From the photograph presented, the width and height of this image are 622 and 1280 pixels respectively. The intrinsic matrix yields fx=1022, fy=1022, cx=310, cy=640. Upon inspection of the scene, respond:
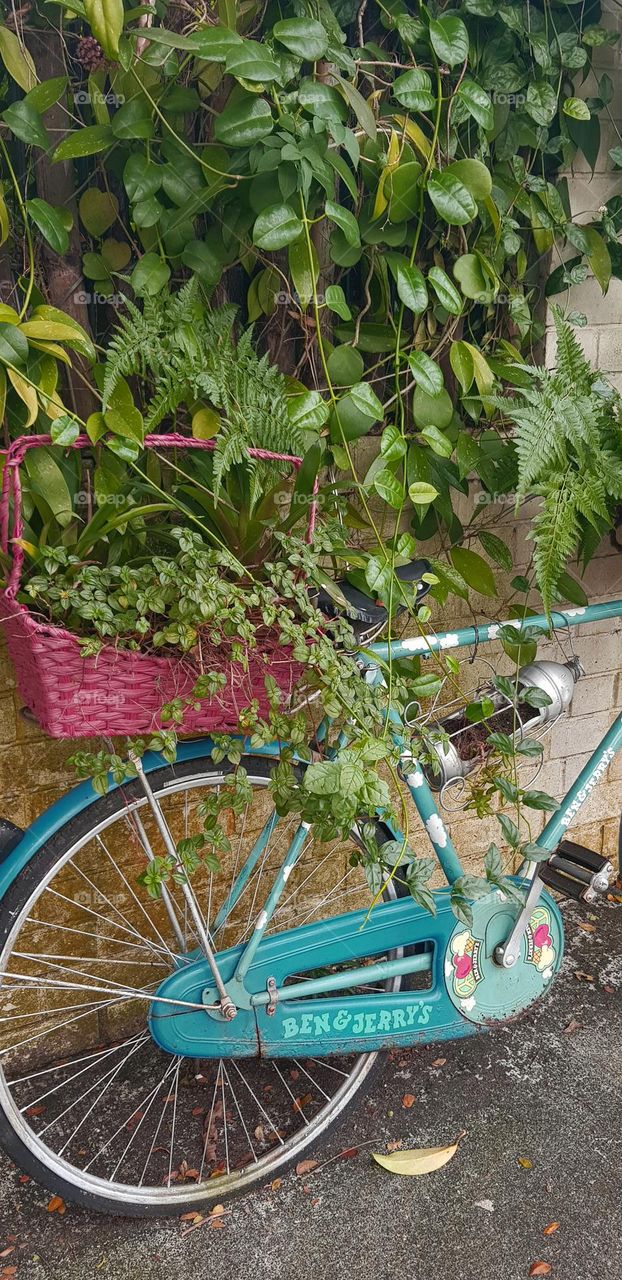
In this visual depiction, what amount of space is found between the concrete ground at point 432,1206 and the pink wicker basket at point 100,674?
1101 mm

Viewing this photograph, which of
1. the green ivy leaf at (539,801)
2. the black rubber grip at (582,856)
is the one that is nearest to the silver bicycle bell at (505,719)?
the green ivy leaf at (539,801)

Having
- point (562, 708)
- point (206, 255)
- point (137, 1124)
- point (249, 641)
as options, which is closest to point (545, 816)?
point (562, 708)

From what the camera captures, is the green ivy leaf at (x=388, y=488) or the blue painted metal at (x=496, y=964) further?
the blue painted metal at (x=496, y=964)

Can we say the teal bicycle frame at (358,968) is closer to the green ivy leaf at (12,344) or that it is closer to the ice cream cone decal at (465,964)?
the ice cream cone decal at (465,964)

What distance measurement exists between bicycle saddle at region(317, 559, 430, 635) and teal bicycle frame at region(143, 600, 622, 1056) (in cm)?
7

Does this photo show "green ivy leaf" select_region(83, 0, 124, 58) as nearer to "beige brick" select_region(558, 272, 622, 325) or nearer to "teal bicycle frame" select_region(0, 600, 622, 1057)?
"teal bicycle frame" select_region(0, 600, 622, 1057)

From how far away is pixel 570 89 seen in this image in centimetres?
251

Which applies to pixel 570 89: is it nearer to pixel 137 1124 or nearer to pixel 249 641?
pixel 249 641

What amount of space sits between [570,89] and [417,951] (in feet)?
6.88

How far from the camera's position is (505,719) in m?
2.34

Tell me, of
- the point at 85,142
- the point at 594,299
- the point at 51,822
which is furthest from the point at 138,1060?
the point at 594,299

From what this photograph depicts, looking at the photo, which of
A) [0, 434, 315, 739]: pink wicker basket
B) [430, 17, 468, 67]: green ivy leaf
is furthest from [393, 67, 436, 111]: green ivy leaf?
[0, 434, 315, 739]: pink wicker basket

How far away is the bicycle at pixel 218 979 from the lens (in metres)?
2.07

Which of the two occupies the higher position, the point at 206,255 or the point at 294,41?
the point at 294,41
